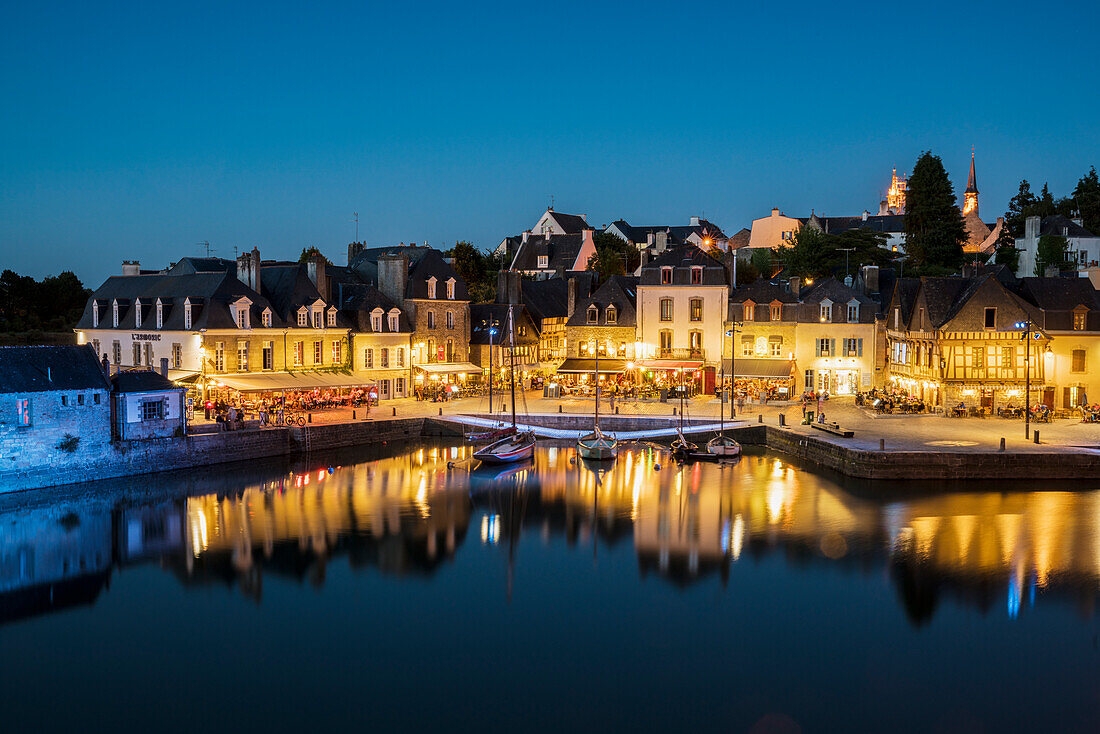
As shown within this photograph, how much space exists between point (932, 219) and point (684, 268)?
22.4m

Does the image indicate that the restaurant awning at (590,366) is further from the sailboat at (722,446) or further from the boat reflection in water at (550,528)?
the boat reflection in water at (550,528)

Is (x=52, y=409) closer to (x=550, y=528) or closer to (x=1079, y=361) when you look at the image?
(x=550, y=528)

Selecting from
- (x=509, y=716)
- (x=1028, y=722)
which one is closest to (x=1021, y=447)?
(x=1028, y=722)

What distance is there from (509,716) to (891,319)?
35.6 metres

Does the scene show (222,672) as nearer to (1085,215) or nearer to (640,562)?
(640,562)

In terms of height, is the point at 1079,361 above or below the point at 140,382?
above

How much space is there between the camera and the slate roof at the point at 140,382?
1224 inches

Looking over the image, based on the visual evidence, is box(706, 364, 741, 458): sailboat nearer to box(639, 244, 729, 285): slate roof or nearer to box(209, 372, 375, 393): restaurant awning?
box(639, 244, 729, 285): slate roof

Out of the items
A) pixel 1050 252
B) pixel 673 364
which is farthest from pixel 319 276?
pixel 1050 252

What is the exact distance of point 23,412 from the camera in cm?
2809

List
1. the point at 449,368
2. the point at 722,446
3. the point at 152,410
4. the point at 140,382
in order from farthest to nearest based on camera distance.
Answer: the point at 449,368
the point at 722,446
the point at 152,410
the point at 140,382

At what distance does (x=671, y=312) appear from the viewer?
4847 centimetres

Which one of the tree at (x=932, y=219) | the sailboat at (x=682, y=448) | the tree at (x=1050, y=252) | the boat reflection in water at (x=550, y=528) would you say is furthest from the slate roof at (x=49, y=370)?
the tree at (x=1050, y=252)

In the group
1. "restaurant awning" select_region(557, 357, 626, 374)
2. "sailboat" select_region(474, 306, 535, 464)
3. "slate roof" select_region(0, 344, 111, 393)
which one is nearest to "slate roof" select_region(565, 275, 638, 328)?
"restaurant awning" select_region(557, 357, 626, 374)
